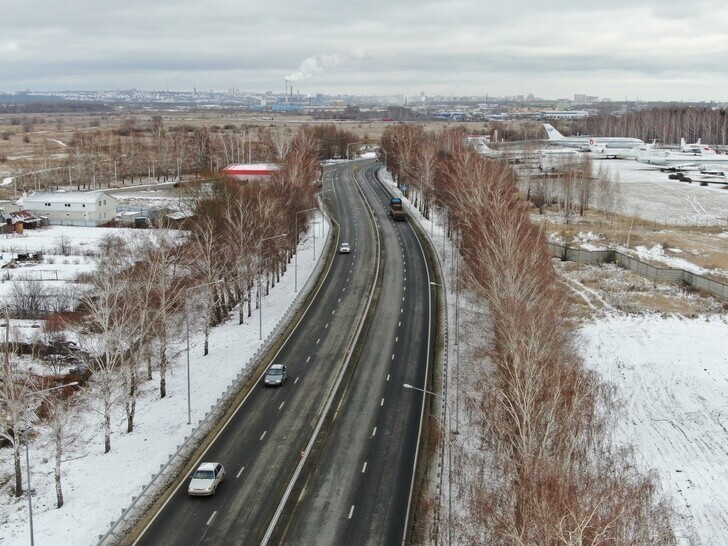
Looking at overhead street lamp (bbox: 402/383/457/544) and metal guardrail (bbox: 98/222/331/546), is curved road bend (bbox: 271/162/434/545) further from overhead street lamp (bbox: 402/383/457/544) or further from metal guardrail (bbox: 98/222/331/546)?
metal guardrail (bbox: 98/222/331/546)

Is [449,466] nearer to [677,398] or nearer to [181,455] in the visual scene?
[181,455]

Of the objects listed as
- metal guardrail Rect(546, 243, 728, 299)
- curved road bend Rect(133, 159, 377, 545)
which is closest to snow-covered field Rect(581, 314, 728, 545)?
metal guardrail Rect(546, 243, 728, 299)

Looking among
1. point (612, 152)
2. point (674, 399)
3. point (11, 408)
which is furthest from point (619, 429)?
point (612, 152)

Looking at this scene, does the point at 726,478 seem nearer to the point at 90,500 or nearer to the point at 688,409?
the point at 688,409

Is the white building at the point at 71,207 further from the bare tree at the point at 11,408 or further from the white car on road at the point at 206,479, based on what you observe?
the white car on road at the point at 206,479

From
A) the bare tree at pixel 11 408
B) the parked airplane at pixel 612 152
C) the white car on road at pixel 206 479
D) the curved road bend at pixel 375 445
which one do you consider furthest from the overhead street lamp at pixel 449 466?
the parked airplane at pixel 612 152
